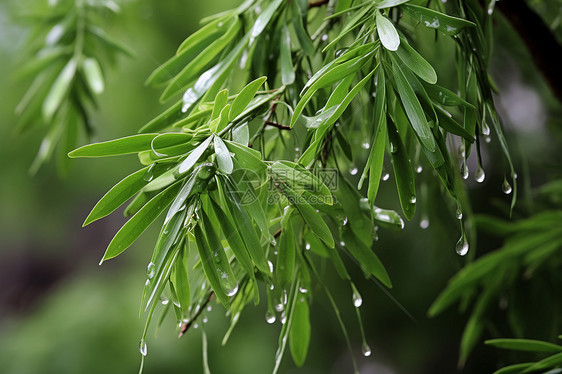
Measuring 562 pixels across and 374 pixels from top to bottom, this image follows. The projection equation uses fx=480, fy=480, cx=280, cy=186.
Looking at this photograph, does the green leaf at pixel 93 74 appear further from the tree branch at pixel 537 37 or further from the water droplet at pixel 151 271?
the tree branch at pixel 537 37

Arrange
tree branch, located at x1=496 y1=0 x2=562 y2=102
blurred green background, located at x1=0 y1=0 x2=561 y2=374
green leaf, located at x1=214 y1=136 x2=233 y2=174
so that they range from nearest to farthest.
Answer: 1. green leaf, located at x1=214 y1=136 x2=233 y2=174
2. tree branch, located at x1=496 y1=0 x2=562 y2=102
3. blurred green background, located at x1=0 y1=0 x2=561 y2=374

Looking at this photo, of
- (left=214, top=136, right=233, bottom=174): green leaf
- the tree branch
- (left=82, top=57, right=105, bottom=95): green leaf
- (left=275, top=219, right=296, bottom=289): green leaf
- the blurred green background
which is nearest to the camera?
(left=214, top=136, right=233, bottom=174): green leaf

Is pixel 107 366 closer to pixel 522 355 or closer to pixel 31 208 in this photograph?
pixel 31 208

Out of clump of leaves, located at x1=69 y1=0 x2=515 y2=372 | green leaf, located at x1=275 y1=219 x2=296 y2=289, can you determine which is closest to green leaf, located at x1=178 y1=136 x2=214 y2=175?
clump of leaves, located at x1=69 y1=0 x2=515 y2=372

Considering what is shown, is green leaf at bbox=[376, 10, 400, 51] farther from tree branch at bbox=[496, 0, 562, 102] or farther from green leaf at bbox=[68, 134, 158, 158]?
tree branch at bbox=[496, 0, 562, 102]

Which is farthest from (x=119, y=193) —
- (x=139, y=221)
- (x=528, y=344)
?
(x=528, y=344)

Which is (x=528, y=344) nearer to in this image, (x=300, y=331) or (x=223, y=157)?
(x=300, y=331)
